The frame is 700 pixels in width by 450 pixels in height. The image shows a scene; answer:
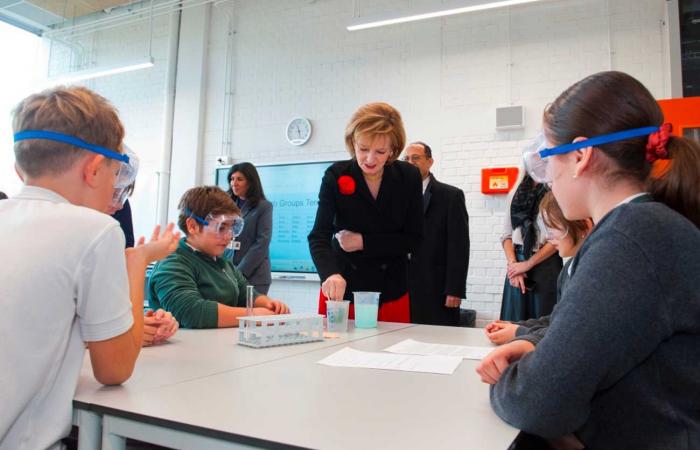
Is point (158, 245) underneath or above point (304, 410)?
above

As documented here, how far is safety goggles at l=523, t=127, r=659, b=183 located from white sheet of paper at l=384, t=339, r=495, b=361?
51 centimetres

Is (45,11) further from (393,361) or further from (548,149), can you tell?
(548,149)

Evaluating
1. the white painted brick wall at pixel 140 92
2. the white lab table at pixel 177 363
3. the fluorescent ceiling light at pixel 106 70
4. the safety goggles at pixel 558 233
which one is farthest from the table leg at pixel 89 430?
the white painted brick wall at pixel 140 92

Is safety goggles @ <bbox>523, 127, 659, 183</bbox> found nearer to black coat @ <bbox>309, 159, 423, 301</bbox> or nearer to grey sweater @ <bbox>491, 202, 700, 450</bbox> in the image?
grey sweater @ <bbox>491, 202, 700, 450</bbox>

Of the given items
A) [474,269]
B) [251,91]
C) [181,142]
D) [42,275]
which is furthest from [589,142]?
[181,142]

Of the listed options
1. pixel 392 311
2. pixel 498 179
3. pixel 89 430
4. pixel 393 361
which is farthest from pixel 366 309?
pixel 498 179

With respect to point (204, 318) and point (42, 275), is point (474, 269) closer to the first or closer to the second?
point (204, 318)

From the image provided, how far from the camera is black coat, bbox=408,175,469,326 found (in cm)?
307

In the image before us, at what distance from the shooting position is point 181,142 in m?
5.72

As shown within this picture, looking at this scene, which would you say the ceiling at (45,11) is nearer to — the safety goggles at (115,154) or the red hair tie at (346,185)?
the red hair tie at (346,185)

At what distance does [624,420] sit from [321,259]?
52.0 inches

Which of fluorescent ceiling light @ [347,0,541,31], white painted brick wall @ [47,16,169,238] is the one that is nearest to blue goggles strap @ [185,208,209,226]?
fluorescent ceiling light @ [347,0,541,31]

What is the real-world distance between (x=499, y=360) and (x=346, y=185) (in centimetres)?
124

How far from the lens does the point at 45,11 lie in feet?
20.3
